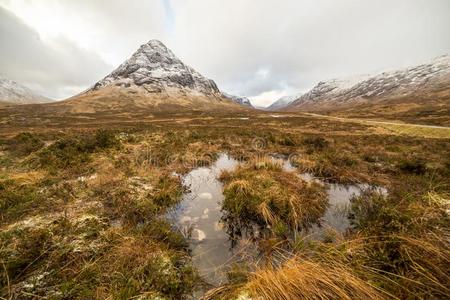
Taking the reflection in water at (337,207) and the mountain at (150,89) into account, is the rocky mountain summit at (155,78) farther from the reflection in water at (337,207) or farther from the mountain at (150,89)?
the reflection in water at (337,207)

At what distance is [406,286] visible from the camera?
248cm

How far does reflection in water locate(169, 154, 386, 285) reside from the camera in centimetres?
402

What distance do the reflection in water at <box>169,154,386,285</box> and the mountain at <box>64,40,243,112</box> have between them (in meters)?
107

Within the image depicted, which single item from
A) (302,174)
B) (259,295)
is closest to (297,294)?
(259,295)

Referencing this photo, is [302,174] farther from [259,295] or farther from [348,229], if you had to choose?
[259,295]

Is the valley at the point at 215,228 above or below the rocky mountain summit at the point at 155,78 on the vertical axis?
below

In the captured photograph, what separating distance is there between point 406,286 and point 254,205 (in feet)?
12.1

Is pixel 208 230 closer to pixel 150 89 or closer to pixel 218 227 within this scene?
pixel 218 227

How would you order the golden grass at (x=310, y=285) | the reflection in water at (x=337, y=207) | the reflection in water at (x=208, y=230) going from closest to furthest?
the golden grass at (x=310, y=285) < the reflection in water at (x=208, y=230) < the reflection in water at (x=337, y=207)

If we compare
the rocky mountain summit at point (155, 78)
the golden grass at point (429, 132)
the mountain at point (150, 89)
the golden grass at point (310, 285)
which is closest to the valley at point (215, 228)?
the golden grass at point (310, 285)

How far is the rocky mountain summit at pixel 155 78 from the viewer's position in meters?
156

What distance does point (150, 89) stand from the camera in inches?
5881

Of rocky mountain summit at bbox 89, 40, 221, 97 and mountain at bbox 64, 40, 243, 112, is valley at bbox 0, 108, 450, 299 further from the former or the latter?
rocky mountain summit at bbox 89, 40, 221, 97

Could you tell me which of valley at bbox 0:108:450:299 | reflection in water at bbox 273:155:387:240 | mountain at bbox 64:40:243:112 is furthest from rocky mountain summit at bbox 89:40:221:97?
reflection in water at bbox 273:155:387:240
